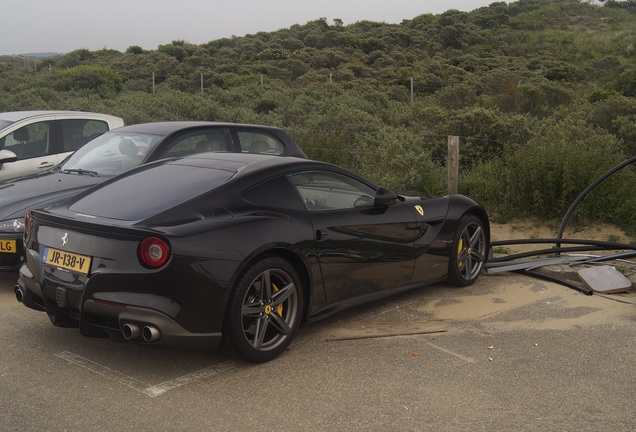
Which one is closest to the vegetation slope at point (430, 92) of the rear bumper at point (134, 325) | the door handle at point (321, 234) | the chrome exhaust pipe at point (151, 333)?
the door handle at point (321, 234)

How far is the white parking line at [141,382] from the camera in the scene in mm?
4734

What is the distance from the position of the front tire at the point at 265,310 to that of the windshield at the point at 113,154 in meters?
3.31

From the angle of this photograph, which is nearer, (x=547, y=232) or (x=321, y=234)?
(x=321, y=234)

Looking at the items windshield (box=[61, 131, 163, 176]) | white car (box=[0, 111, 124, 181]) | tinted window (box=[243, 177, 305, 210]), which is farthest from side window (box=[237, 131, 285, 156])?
tinted window (box=[243, 177, 305, 210])

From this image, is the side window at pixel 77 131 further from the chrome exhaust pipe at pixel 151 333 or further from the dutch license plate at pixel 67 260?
the chrome exhaust pipe at pixel 151 333

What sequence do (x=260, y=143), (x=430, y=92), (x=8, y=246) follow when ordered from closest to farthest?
1. (x=8, y=246)
2. (x=260, y=143)
3. (x=430, y=92)

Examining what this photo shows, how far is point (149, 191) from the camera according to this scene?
18.0ft

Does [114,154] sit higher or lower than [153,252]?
higher

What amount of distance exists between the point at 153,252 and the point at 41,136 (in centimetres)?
610

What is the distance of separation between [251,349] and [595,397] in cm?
223

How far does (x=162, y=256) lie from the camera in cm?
474

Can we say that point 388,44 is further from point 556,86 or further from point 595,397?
point 595,397

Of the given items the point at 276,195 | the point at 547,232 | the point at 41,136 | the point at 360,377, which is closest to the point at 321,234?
the point at 276,195

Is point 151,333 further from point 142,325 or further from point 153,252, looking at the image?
point 153,252
